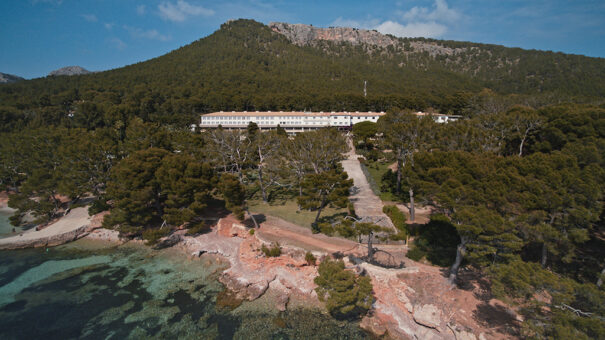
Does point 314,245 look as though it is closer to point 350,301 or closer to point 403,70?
point 350,301

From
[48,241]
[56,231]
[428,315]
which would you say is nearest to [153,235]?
[48,241]

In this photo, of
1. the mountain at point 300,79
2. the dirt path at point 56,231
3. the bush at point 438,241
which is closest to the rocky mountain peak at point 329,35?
the mountain at point 300,79

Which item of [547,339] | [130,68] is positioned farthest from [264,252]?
[130,68]

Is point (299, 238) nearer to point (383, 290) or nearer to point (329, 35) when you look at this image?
point (383, 290)

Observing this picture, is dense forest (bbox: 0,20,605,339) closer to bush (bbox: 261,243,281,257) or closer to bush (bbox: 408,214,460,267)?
bush (bbox: 408,214,460,267)

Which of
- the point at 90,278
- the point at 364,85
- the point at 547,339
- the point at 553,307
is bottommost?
the point at 90,278

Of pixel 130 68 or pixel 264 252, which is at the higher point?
pixel 130 68
